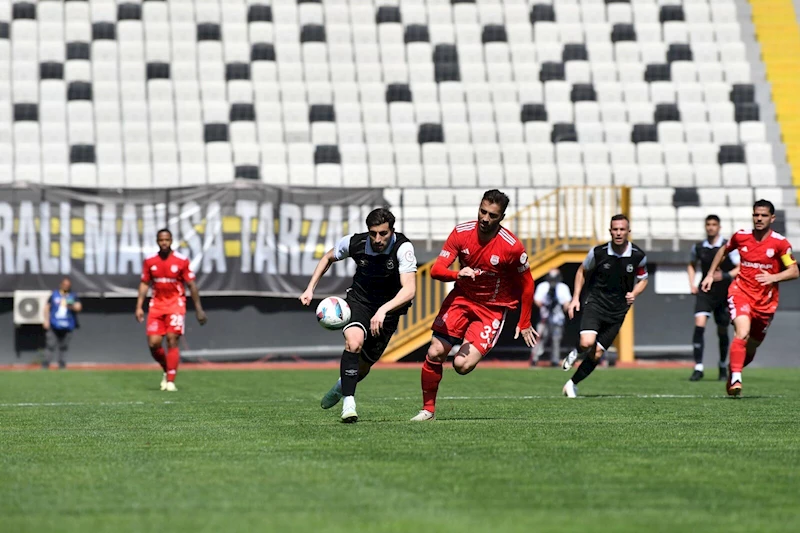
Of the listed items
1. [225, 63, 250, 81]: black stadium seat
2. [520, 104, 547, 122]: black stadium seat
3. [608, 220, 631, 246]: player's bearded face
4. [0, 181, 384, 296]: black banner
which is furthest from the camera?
[225, 63, 250, 81]: black stadium seat

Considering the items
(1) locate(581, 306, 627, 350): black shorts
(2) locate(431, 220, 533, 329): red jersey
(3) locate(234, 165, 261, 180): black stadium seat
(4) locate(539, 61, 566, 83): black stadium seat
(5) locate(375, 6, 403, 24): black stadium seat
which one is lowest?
(1) locate(581, 306, 627, 350): black shorts

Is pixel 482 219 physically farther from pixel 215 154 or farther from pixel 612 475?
pixel 215 154

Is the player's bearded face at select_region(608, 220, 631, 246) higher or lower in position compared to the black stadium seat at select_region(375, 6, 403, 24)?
lower

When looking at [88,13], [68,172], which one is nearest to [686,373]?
[68,172]

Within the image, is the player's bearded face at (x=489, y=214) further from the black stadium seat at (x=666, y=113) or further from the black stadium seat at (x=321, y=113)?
the black stadium seat at (x=666, y=113)

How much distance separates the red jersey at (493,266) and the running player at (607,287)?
3.76m

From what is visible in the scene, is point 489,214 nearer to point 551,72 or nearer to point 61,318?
point 61,318

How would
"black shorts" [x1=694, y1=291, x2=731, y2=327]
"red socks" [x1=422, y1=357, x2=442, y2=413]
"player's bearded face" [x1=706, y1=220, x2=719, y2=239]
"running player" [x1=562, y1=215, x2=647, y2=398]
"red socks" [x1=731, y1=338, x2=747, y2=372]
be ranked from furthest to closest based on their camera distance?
"black shorts" [x1=694, y1=291, x2=731, y2=327], "player's bearded face" [x1=706, y1=220, x2=719, y2=239], "running player" [x1=562, y1=215, x2=647, y2=398], "red socks" [x1=731, y1=338, x2=747, y2=372], "red socks" [x1=422, y1=357, x2=442, y2=413]

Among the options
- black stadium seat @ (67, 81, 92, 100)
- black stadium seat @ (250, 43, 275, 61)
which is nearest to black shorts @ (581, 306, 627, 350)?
black stadium seat @ (67, 81, 92, 100)

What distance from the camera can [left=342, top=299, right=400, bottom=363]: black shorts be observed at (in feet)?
34.9

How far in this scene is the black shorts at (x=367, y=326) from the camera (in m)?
10.6

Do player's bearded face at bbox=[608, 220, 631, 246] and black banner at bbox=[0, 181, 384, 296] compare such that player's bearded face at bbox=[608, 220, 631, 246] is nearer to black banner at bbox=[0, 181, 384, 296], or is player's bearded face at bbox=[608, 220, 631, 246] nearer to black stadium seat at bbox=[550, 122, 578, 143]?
black banner at bbox=[0, 181, 384, 296]

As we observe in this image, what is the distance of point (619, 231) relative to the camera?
1449cm

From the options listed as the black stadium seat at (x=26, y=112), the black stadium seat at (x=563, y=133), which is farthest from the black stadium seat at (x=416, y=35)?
the black stadium seat at (x=26, y=112)
